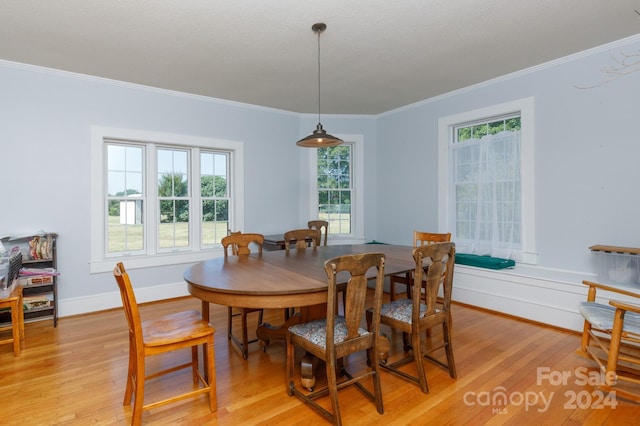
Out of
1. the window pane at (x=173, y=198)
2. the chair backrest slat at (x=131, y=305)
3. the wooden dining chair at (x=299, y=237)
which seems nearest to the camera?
the chair backrest slat at (x=131, y=305)

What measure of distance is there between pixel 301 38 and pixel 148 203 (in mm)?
2874

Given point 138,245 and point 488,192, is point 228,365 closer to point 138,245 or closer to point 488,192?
point 138,245

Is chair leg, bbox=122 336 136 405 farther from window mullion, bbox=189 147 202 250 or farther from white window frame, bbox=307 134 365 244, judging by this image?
white window frame, bbox=307 134 365 244

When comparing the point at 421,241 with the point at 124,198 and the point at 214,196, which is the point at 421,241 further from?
the point at 124,198

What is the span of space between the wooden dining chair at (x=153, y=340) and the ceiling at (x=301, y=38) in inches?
83.3

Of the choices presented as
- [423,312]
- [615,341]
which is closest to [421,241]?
[423,312]

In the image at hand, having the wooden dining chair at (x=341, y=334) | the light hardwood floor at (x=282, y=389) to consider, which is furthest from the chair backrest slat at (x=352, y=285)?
the light hardwood floor at (x=282, y=389)

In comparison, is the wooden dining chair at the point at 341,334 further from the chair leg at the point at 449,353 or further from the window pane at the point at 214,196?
the window pane at the point at 214,196

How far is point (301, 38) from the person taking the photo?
307 centimetres

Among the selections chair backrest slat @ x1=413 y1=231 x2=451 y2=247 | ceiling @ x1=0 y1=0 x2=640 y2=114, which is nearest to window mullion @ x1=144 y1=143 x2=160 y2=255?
ceiling @ x1=0 y1=0 x2=640 y2=114

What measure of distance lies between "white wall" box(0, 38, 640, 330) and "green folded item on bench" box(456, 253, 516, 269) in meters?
0.15

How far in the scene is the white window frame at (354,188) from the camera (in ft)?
18.5

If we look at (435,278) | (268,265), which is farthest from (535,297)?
(268,265)

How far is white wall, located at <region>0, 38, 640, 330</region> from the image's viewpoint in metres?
3.32
